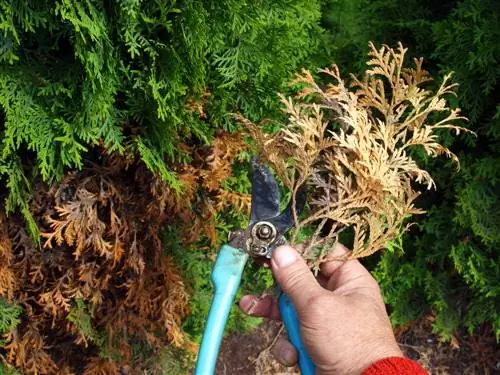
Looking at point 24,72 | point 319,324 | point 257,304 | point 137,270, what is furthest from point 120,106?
point 319,324

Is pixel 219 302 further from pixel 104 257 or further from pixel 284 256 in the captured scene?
pixel 104 257

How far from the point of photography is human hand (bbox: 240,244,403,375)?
4.91 ft

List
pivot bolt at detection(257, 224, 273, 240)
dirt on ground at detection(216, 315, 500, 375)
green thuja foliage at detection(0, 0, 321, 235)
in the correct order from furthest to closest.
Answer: dirt on ground at detection(216, 315, 500, 375) → green thuja foliage at detection(0, 0, 321, 235) → pivot bolt at detection(257, 224, 273, 240)

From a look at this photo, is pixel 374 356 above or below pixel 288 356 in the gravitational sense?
above

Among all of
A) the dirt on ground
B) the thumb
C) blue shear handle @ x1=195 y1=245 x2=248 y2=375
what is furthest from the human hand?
the dirt on ground

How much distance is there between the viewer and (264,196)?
5.58 feet

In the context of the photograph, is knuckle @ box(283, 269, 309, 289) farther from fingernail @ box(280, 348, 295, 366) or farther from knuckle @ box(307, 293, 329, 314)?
fingernail @ box(280, 348, 295, 366)

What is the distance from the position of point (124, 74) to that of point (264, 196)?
0.86 m

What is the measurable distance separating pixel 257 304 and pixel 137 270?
0.83 m

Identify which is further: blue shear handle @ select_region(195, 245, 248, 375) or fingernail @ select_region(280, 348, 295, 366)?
fingernail @ select_region(280, 348, 295, 366)

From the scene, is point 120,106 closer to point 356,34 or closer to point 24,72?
point 24,72

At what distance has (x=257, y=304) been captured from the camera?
1.93 meters

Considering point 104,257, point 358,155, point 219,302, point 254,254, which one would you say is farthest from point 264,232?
point 104,257

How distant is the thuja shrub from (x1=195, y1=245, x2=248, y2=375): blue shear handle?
0.66m
